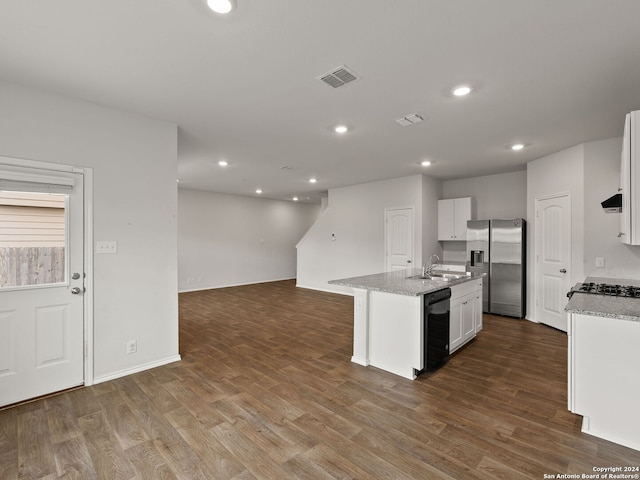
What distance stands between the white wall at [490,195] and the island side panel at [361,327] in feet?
13.4

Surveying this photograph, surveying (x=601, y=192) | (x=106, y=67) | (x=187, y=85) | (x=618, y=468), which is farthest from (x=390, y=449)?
(x=601, y=192)

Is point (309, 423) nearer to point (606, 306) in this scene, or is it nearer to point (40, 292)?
point (606, 306)

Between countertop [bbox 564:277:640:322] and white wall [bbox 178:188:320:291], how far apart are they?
25.6 ft

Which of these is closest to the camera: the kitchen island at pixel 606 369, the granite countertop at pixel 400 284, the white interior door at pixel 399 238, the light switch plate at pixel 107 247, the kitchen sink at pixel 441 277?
the kitchen island at pixel 606 369

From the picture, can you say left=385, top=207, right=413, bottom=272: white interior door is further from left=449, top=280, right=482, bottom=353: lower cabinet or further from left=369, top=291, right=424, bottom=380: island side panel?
left=369, top=291, right=424, bottom=380: island side panel

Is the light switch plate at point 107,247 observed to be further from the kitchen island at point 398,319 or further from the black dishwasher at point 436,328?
the black dishwasher at point 436,328

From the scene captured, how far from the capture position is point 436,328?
3.21m

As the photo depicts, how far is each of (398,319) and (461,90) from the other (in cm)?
226

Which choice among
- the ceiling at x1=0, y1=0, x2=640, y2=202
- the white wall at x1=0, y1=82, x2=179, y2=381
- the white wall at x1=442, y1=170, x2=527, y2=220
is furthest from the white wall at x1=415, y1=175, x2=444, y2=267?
the white wall at x1=0, y1=82, x2=179, y2=381

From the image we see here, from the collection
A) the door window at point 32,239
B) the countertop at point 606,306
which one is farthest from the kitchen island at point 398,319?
the door window at point 32,239

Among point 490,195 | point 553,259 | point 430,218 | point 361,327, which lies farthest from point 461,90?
point 490,195

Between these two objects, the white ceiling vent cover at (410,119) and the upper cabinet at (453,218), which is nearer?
the white ceiling vent cover at (410,119)

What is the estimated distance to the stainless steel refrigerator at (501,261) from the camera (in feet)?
17.4

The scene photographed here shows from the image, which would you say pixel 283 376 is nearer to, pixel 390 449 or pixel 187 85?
pixel 390 449
